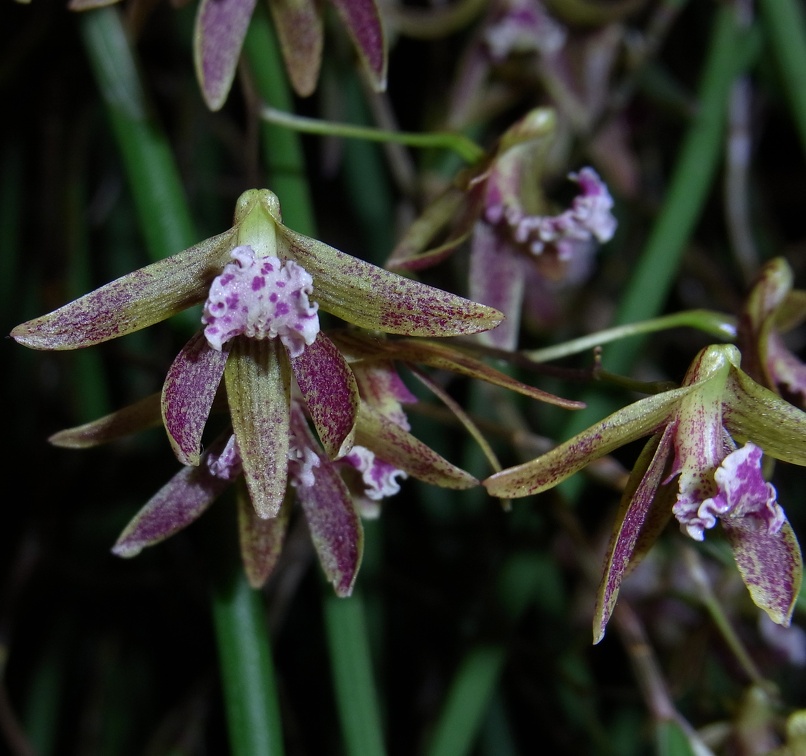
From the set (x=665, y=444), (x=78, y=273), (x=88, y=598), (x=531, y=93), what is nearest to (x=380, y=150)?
(x=531, y=93)

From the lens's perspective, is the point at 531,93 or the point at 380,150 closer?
the point at 531,93

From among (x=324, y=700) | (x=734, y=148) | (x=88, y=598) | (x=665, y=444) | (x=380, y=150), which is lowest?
(x=324, y=700)

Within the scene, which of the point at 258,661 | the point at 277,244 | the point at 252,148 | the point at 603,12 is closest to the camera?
the point at 277,244

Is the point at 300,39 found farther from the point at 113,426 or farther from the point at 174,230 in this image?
the point at 113,426

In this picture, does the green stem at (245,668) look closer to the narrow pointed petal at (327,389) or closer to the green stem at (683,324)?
the narrow pointed petal at (327,389)

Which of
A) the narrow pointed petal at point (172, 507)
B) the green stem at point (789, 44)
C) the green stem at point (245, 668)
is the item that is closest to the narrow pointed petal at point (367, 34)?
the narrow pointed petal at point (172, 507)

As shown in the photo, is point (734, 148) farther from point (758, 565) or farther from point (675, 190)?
point (758, 565)

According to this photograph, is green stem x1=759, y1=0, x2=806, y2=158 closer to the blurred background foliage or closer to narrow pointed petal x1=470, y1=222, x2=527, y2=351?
the blurred background foliage
